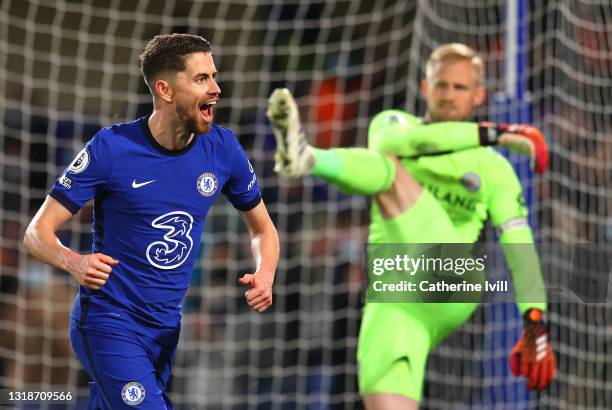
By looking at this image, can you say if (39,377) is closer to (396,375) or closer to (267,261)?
(396,375)

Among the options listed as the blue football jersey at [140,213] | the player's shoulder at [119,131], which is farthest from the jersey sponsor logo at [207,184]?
the player's shoulder at [119,131]

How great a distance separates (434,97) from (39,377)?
285 cm

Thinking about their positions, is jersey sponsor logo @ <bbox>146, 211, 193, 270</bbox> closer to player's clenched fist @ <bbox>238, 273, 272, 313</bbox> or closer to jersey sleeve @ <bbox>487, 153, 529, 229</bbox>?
player's clenched fist @ <bbox>238, 273, 272, 313</bbox>

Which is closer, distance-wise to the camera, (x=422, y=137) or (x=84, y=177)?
(x=84, y=177)

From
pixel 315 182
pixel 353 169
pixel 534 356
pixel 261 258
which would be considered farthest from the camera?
pixel 315 182

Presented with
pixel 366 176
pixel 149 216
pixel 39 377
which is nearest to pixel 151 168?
pixel 149 216

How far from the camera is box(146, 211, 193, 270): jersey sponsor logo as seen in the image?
11.1 ft

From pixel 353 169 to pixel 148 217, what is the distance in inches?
57.3

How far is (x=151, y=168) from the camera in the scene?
→ 338cm

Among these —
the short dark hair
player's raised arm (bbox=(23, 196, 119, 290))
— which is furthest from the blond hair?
player's raised arm (bbox=(23, 196, 119, 290))

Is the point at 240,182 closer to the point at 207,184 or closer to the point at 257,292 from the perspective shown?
the point at 207,184

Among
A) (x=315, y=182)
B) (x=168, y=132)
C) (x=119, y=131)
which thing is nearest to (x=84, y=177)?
(x=119, y=131)

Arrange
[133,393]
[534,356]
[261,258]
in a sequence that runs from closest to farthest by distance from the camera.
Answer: [133,393] < [261,258] < [534,356]

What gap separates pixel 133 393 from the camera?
129 inches
